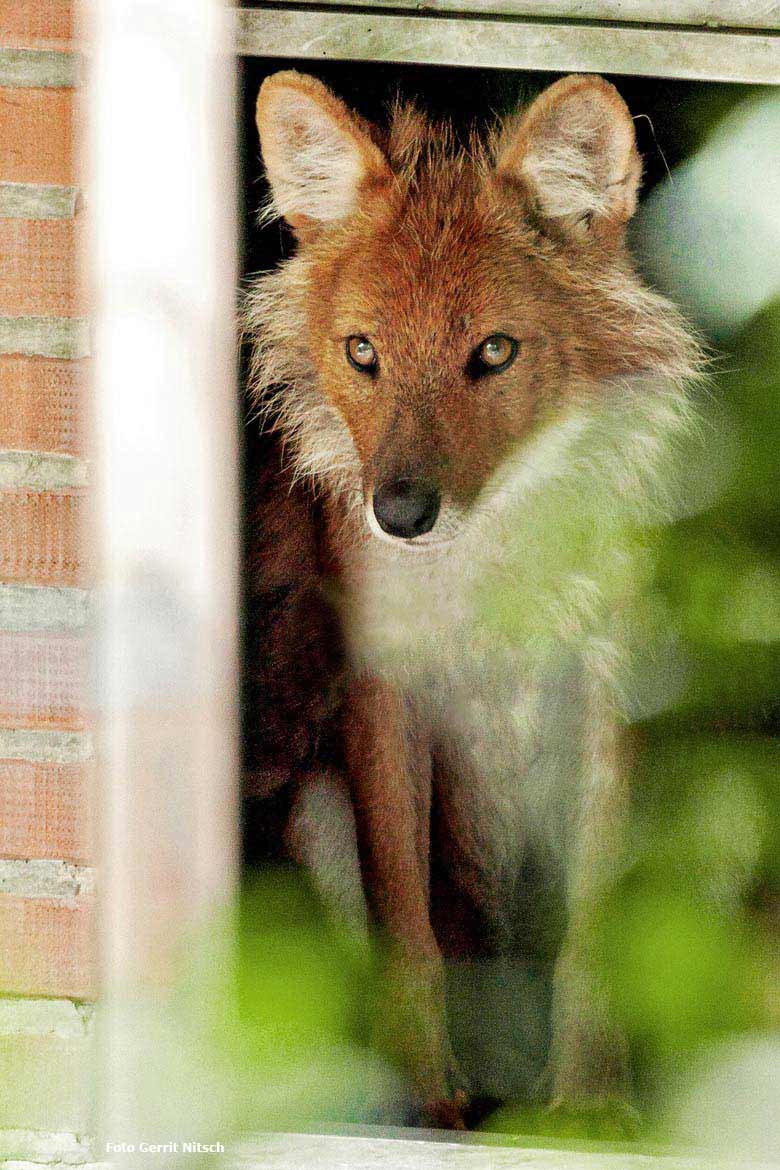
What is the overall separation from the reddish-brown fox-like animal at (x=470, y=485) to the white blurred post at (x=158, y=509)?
0.10m

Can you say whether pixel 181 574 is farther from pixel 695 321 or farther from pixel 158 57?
pixel 695 321

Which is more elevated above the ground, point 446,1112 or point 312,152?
point 312,152

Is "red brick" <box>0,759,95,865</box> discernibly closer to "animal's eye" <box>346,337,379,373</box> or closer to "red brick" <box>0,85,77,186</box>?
"animal's eye" <box>346,337,379,373</box>

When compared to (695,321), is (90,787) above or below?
below

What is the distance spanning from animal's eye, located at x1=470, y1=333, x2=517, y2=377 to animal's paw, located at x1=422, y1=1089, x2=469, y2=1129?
913 millimetres

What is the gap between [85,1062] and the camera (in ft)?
5.04

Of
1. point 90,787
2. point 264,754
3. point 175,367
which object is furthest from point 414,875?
point 175,367

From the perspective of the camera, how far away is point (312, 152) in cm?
144

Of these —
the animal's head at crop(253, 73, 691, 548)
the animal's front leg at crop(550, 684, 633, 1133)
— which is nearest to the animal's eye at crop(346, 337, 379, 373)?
the animal's head at crop(253, 73, 691, 548)

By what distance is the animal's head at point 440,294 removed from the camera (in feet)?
4.58

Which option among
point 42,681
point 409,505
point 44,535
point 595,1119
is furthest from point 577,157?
point 595,1119

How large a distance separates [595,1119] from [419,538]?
2.50 ft

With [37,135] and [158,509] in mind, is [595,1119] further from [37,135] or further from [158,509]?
[37,135]

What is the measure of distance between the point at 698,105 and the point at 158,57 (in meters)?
0.65
